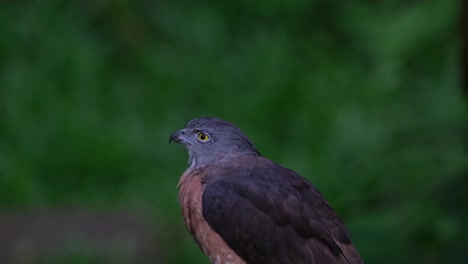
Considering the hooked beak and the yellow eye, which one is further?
the hooked beak

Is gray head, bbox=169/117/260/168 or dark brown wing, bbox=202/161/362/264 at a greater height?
gray head, bbox=169/117/260/168

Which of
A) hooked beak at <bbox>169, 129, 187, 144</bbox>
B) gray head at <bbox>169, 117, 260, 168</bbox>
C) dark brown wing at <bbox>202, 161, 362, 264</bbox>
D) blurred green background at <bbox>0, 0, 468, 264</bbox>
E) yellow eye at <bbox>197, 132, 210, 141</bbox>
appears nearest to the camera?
dark brown wing at <bbox>202, 161, 362, 264</bbox>

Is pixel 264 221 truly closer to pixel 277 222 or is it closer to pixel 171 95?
pixel 277 222

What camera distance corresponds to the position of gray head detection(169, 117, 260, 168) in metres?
4.68

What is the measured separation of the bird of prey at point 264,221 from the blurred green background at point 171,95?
1814 mm

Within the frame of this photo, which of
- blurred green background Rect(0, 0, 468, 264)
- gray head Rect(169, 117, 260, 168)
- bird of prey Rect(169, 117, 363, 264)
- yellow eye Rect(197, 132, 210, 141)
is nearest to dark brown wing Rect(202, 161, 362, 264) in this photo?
bird of prey Rect(169, 117, 363, 264)

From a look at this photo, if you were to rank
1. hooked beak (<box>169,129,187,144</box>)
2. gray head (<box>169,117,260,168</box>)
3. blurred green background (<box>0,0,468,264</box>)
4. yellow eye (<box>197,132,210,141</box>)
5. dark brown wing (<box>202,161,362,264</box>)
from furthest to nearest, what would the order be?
1. blurred green background (<box>0,0,468,264</box>)
2. hooked beak (<box>169,129,187,144</box>)
3. yellow eye (<box>197,132,210,141</box>)
4. gray head (<box>169,117,260,168</box>)
5. dark brown wing (<box>202,161,362,264</box>)

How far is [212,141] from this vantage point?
4762 millimetres

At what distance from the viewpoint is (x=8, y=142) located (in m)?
9.20

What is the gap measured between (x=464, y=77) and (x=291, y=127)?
4250 millimetres

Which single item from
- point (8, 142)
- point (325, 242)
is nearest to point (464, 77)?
point (325, 242)

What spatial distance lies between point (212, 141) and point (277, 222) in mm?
680

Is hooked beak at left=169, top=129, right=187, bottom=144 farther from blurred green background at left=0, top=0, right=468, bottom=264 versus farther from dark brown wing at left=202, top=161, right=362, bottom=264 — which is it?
blurred green background at left=0, top=0, right=468, bottom=264

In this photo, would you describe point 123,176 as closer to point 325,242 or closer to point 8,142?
point 8,142
